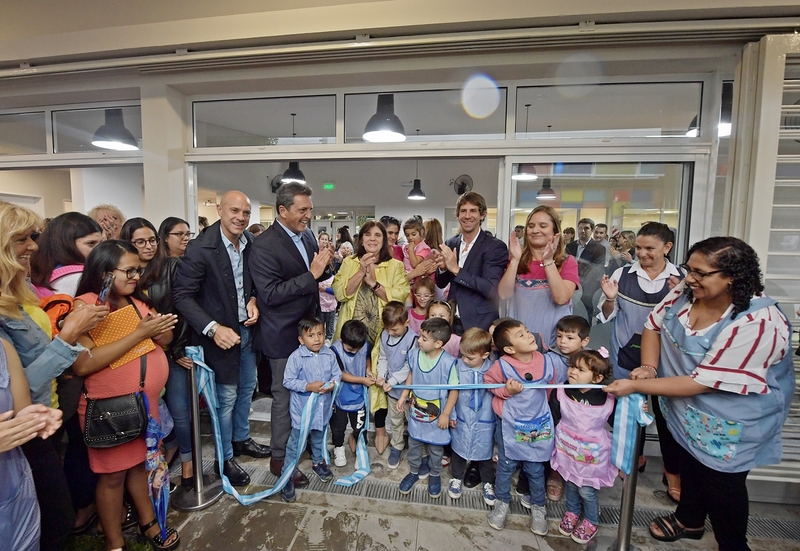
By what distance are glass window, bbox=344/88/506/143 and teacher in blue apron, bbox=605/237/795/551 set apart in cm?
188

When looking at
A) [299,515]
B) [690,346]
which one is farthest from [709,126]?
[299,515]

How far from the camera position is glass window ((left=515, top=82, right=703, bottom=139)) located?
2812 mm

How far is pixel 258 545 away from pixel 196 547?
0.31 m

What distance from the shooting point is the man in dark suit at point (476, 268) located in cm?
229

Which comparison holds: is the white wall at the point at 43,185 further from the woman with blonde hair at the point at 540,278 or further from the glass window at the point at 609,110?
the woman with blonde hair at the point at 540,278

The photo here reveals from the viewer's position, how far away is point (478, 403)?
84.3 inches

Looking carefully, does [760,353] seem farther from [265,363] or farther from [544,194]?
[265,363]

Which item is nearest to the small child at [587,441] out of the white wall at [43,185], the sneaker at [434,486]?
the sneaker at [434,486]

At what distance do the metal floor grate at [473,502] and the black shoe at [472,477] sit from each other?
3cm

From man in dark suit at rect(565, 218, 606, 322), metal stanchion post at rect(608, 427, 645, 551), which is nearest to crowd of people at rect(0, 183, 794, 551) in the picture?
metal stanchion post at rect(608, 427, 645, 551)

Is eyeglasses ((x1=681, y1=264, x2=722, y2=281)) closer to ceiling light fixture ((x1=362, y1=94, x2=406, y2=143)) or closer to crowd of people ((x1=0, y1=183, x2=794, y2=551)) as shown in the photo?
crowd of people ((x1=0, y1=183, x2=794, y2=551))

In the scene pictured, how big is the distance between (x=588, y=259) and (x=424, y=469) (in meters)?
2.29

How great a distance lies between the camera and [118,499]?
175cm

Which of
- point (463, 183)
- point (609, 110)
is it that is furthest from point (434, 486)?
point (463, 183)
